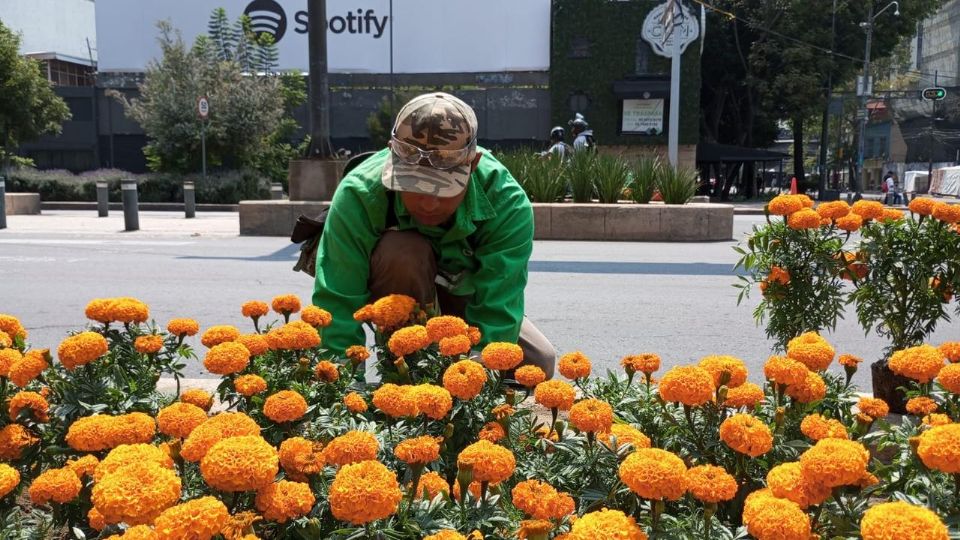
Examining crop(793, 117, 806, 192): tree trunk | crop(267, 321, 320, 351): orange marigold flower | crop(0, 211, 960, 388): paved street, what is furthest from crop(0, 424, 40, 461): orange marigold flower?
crop(793, 117, 806, 192): tree trunk

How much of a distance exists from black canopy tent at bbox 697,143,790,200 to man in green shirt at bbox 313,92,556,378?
1089 inches

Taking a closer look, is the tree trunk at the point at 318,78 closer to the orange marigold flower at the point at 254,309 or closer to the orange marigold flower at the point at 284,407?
the orange marigold flower at the point at 254,309

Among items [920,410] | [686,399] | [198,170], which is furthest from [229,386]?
[198,170]

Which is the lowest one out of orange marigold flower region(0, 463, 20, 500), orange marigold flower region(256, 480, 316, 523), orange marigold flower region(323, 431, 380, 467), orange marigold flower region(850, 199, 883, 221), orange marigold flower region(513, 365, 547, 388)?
orange marigold flower region(0, 463, 20, 500)

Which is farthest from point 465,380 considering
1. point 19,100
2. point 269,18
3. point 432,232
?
point 269,18

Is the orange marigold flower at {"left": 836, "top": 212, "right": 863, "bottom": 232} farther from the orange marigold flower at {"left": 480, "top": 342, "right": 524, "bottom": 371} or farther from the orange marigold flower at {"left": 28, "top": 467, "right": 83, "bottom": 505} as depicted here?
the orange marigold flower at {"left": 28, "top": 467, "right": 83, "bottom": 505}

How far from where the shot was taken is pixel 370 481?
3.73 ft

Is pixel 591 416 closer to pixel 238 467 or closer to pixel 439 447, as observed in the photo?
pixel 439 447

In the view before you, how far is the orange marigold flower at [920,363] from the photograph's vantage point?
175 cm

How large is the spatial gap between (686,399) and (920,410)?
63cm

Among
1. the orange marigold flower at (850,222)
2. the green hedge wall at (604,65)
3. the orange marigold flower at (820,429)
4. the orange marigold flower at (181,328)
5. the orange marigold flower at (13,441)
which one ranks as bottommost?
the orange marigold flower at (13,441)

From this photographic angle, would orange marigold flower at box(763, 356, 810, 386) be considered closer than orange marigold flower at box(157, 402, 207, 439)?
No

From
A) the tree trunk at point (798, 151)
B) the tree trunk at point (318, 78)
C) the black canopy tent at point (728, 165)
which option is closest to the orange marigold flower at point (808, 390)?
the tree trunk at point (318, 78)

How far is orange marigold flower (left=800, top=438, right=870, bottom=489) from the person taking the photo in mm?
1142
